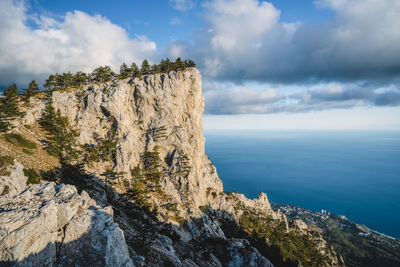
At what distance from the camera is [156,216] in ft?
173

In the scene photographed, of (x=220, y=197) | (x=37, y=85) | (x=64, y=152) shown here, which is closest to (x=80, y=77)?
(x=37, y=85)

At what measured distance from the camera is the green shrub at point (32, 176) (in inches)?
1309

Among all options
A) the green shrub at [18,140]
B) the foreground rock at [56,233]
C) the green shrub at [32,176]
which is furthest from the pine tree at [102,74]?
the foreground rock at [56,233]

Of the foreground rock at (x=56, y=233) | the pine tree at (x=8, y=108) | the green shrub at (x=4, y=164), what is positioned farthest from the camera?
the pine tree at (x=8, y=108)

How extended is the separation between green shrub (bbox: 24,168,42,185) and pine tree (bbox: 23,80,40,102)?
1850 inches

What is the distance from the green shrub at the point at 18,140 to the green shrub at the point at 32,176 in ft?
51.2

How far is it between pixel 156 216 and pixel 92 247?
36.9 meters

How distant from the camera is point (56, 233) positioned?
58.3 ft

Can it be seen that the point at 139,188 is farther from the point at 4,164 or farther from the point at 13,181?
the point at 4,164

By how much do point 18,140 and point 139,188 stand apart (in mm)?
34689

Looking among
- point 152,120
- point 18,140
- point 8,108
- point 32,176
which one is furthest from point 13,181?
point 152,120

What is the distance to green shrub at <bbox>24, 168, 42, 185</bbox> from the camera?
109ft

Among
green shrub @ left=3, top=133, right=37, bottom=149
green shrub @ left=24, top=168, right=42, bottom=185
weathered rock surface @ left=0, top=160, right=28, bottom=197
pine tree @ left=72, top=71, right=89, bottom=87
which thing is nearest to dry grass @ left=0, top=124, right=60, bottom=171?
green shrub @ left=3, top=133, right=37, bottom=149

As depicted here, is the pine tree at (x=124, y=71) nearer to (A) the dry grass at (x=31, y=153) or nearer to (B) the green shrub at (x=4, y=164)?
(A) the dry grass at (x=31, y=153)
